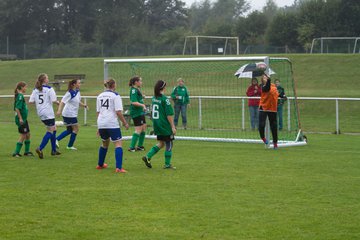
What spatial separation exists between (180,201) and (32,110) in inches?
1010

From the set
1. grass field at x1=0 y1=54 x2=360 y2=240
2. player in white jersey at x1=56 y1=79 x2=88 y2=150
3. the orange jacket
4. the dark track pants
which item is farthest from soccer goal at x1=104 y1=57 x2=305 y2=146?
player in white jersey at x1=56 y1=79 x2=88 y2=150

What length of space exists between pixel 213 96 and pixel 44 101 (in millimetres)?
11896

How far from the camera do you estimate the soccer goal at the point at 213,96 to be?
71.8ft

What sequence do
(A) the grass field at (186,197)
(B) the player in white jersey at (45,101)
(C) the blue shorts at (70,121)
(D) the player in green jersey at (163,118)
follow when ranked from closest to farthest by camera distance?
(A) the grass field at (186,197) → (D) the player in green jersey at (163,118) → (B) the player in white jersey at (45,101) → (C) the blue shorts at (70,121)

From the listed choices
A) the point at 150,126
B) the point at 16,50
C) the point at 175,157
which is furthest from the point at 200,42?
the point at 175,157

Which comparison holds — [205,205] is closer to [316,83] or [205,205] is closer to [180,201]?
[180,201]

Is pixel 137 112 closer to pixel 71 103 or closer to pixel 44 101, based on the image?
pixel 71 103

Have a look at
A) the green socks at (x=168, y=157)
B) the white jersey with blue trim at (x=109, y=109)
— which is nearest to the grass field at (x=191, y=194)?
the green socks at (x=168, y=157)

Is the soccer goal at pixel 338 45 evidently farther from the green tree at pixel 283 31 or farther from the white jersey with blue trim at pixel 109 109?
the white jersey with blue trim at pixel 109 109

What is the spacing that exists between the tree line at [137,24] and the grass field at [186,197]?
47.0 meters

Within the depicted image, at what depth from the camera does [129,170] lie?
14109mm

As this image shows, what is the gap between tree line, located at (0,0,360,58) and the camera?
62375 mm

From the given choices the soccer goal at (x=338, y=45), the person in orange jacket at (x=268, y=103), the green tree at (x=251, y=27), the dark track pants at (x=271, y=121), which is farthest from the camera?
the green tree at (x=251, y=27)

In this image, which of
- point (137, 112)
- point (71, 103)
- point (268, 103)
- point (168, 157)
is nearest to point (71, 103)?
point (71, 103)
